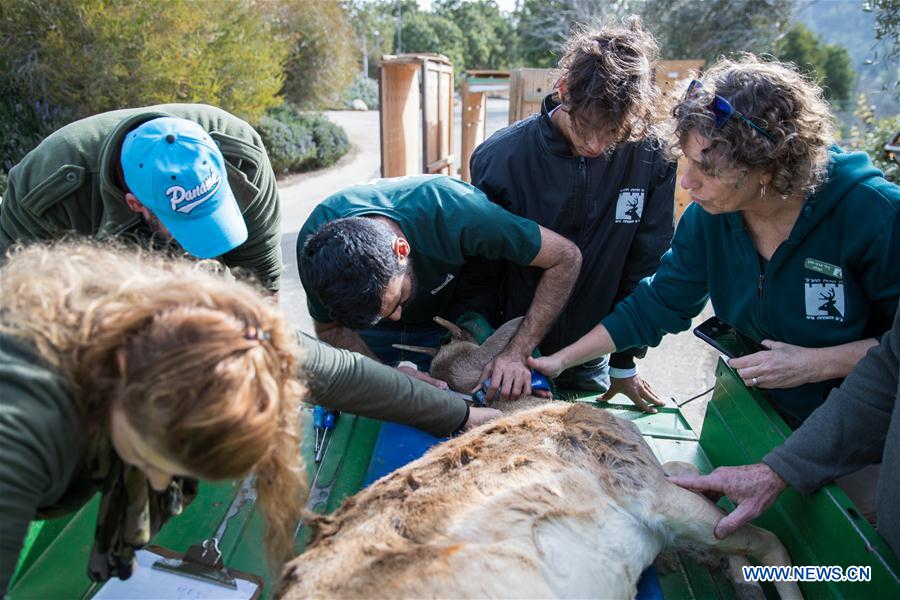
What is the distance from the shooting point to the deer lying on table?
1.67 metres

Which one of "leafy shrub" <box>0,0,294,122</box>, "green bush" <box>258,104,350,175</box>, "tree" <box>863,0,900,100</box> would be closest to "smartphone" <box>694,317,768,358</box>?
"tree" <box>863,0,900,100</box>

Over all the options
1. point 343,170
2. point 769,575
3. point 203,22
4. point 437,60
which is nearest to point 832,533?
point 769,575

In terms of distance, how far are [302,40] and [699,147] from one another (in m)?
19.2

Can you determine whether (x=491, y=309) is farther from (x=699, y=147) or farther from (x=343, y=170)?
(x=343, y=170)

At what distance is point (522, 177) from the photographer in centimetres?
326

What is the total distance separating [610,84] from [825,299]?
1331 mm

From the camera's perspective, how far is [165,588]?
191 cm

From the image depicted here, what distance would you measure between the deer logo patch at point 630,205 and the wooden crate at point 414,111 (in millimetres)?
4470

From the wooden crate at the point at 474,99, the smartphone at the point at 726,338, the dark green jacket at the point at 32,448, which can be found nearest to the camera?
the dark green jacket at the point at 32,448

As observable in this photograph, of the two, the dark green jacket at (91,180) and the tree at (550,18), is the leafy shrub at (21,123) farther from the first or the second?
the tree at (550,18)

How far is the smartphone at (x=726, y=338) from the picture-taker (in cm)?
267

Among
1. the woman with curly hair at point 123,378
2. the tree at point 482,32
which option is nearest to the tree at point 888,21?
the woman with curly hair at point 123,378

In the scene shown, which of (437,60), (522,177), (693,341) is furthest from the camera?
(437,60)

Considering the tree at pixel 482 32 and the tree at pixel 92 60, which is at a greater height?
the tree at pixel 92 60
